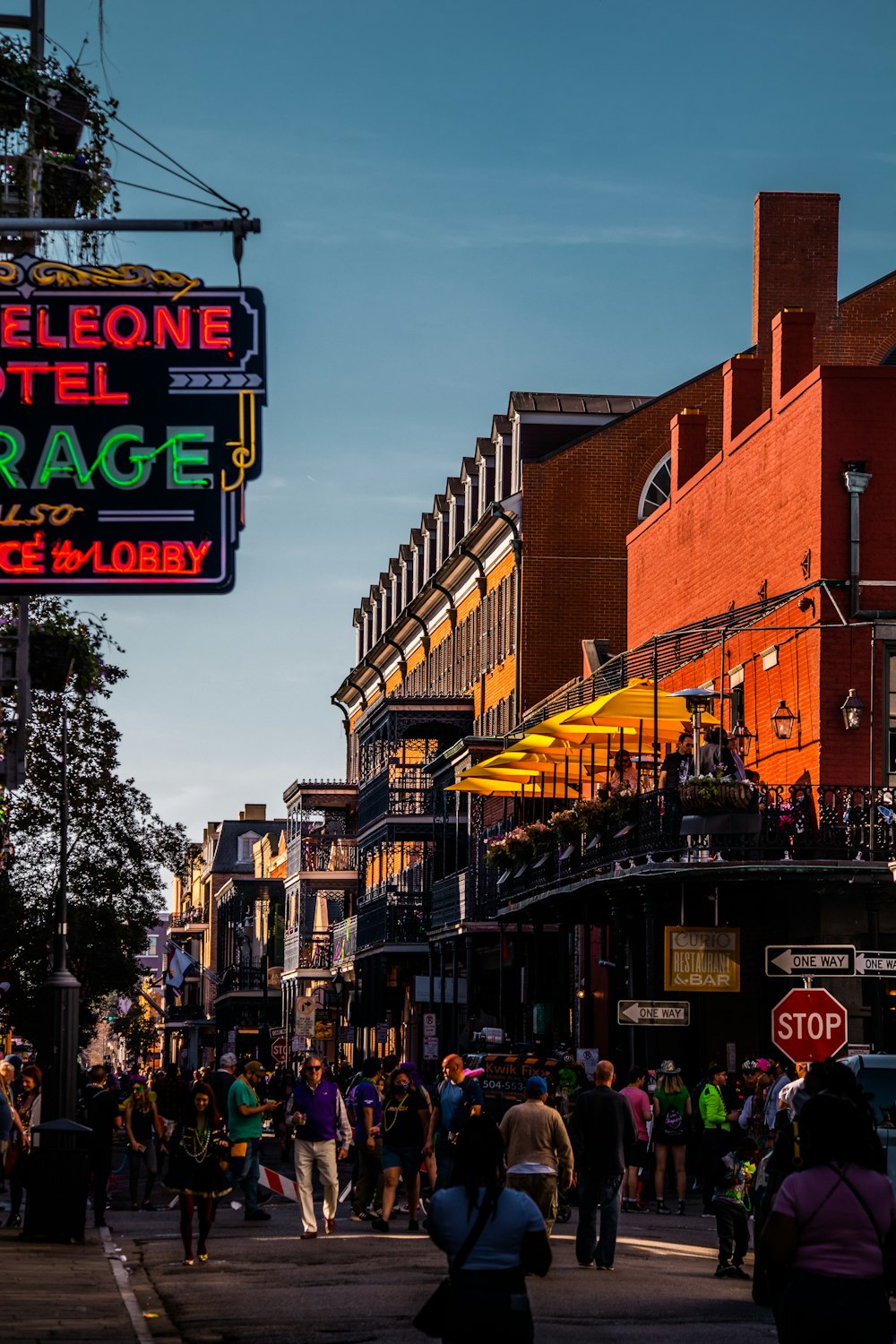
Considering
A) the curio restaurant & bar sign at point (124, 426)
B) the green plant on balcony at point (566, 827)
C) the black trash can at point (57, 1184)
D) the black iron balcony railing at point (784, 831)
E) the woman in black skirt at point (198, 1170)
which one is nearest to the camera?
the curio restaurant & bar sign at point (124, 426)

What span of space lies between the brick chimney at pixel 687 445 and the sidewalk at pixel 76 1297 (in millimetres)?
24258

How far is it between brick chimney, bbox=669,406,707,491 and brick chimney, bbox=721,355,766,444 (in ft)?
10.7

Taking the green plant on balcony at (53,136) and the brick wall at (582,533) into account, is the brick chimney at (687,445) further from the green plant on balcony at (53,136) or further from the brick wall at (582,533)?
the green plant on balcony at (53,136)

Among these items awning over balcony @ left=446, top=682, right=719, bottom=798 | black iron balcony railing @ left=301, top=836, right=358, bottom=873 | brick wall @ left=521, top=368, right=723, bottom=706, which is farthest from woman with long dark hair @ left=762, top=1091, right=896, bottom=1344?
black iron balcony railing @ left=301, top=836, right=358, bottom=873

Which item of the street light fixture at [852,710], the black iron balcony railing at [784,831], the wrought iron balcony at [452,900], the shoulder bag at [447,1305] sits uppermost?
the street light fixture at [852,710]

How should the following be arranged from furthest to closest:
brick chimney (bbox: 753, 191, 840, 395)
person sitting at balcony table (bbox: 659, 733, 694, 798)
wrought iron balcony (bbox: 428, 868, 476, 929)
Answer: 1. wrought iron balcony (bbox: 428, 868, 476, 929)
2. brick chimney (bbox: 753, 191, 840, 395)
3. person sitting at balcony table (bbox: 659, 733, 694, 798)

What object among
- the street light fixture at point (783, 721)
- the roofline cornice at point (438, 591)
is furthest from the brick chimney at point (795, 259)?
the street light fixture at point (783, 721)

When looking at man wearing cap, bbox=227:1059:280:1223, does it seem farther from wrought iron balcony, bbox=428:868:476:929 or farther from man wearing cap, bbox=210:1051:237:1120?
wrought iron balcony, bbox=428:868:476:929

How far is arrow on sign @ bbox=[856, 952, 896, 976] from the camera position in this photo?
70.2 feet

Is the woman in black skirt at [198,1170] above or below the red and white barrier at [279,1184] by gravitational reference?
above

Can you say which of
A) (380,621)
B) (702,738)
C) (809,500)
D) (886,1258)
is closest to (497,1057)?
(702,738)

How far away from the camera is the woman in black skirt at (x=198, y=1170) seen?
17672 mm

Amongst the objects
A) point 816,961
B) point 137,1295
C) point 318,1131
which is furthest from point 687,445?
point 137,1295

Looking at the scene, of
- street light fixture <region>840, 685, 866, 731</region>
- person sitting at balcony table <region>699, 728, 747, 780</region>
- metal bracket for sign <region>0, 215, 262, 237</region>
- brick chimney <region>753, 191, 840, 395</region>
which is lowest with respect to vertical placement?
person sitting at balcony table <region>699, 728, 747, 780</region>
